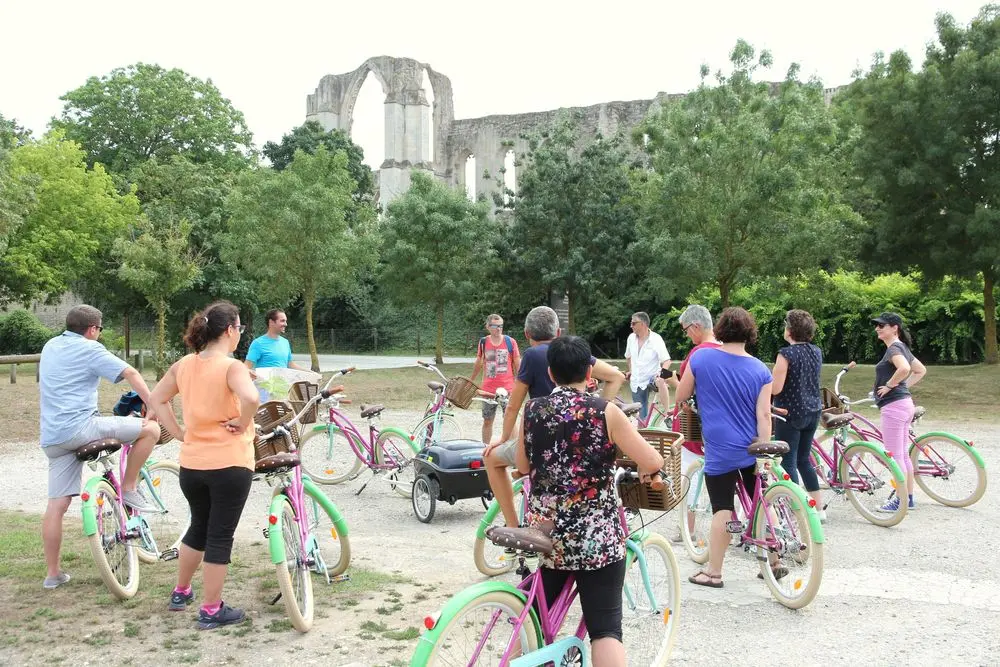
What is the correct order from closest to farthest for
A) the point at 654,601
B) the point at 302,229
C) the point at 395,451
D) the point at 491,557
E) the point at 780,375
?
the point at 654,601 < the point at 491,557 < the point at 780,375 < the point at 395,451 < the point at 302,229

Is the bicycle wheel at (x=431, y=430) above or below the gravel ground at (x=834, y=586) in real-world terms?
above

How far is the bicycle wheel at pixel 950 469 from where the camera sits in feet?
26.3

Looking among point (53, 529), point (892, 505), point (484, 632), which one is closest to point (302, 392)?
point (53, 529)

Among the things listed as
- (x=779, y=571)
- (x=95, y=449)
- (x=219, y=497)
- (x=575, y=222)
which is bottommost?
(x=779, y=571)

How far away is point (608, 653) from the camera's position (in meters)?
3.28

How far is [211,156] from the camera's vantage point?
4244 centimetres

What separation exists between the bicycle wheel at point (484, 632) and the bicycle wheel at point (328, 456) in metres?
5.75

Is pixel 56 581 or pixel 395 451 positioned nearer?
pixel 56 581

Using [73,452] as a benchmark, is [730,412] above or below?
above

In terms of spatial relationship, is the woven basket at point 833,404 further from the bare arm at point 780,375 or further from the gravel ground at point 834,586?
the bare arm at point 780,375

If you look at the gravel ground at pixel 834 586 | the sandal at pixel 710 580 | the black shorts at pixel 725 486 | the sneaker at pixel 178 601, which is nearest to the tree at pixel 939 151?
the gravel ground at pixel 834 586

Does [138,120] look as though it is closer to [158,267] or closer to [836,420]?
[158,267]

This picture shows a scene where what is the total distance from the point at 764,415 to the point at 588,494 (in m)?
2.40

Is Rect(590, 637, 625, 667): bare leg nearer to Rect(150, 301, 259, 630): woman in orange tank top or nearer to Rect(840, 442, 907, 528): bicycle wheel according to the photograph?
Rect(150, 301, 259, 630): woman in orange tank top
